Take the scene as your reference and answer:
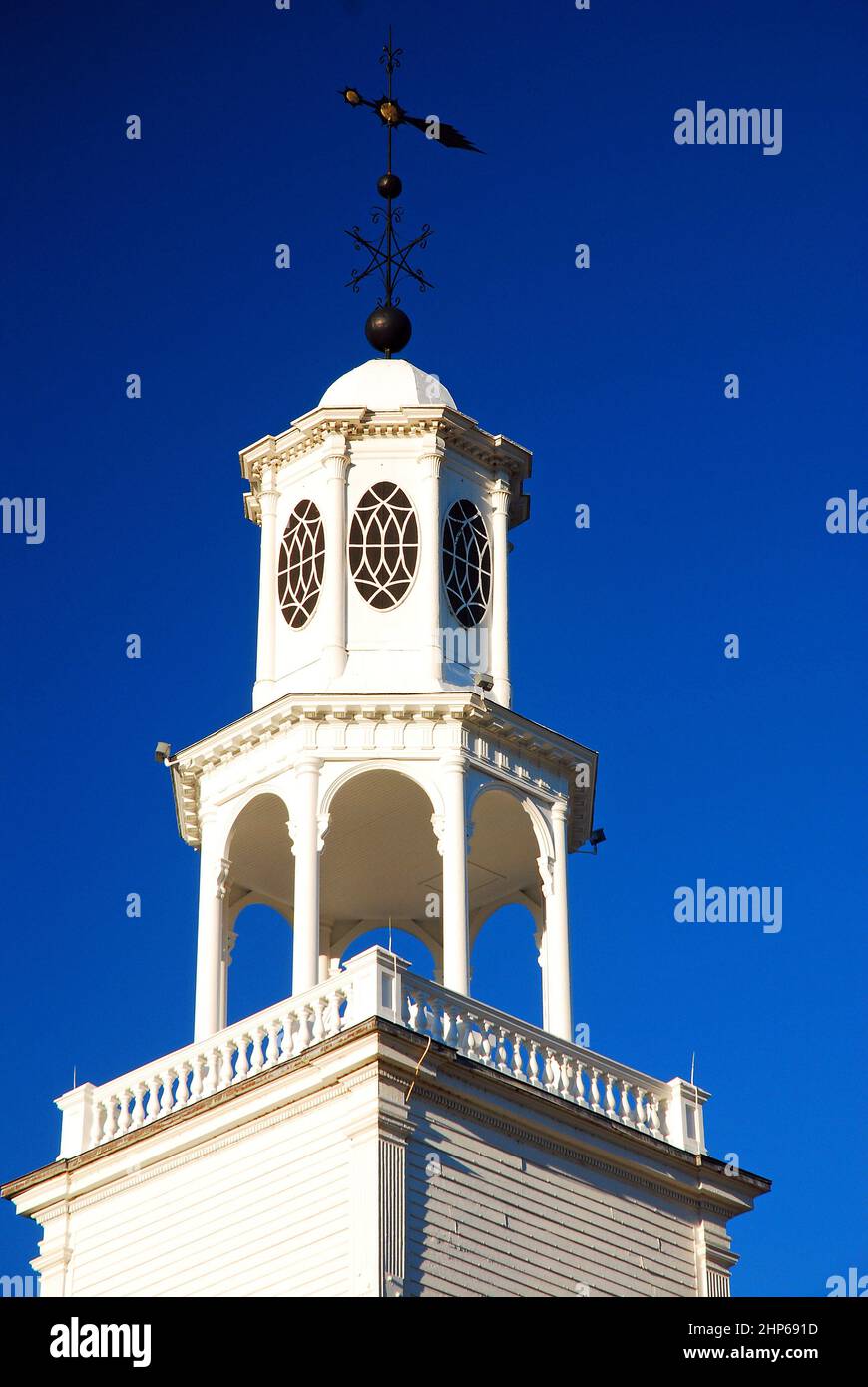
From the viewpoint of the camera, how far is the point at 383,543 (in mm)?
39062

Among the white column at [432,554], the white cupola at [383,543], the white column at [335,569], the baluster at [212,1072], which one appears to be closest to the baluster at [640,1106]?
the baluster at [212,1072]

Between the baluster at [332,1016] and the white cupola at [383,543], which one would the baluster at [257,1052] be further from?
the white cupola at [383,543]

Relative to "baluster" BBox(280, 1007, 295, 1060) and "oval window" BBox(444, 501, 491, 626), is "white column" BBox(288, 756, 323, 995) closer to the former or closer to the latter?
"baluster" BBox(280, 1007, 295, 1060)

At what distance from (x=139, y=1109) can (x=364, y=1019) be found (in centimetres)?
447

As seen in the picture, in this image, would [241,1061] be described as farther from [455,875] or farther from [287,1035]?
[455,875]

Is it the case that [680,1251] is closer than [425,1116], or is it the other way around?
[425,1116]

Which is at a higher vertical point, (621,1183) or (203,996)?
(203,996)

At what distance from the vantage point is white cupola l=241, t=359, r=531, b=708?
38.4 m

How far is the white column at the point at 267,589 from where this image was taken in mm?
39156
